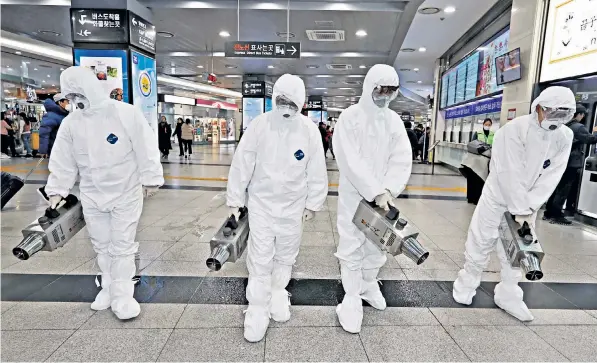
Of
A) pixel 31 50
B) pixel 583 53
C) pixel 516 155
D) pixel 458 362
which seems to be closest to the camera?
pixel 458 362

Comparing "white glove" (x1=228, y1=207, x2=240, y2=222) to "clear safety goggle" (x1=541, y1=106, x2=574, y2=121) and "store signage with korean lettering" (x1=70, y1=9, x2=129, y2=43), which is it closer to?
"clear safety goggle" (x1=541, y1=106, x2=574, y2=121)

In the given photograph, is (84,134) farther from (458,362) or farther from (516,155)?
(516,155)

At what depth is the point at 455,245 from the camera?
402cm

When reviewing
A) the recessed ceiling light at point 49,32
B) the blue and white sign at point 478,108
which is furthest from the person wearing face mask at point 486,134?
the recessed ceiling light at point 49,32

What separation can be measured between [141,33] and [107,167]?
5108 mm

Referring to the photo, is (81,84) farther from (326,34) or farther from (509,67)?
(326,34)

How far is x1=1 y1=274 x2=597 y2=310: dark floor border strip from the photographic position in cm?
266

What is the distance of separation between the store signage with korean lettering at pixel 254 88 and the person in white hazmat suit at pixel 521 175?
14941mm

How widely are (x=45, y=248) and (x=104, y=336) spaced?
66 cm

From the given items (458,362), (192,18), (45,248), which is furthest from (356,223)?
(192,18)

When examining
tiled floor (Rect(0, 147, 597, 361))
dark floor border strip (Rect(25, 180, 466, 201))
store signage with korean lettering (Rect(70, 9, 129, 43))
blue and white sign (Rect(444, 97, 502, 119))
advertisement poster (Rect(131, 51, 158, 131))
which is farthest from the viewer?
blue and white sign (Rect(444, 97, 502, 119))

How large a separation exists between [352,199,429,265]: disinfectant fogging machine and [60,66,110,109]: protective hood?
1783mm

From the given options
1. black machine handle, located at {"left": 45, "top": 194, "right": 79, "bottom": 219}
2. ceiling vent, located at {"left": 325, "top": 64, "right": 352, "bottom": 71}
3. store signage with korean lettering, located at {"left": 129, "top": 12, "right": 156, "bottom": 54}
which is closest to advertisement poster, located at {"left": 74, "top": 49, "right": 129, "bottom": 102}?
store signage with korean lettering, located at {"left": 129, "top": 12, "right": 156, "bottom": 54}

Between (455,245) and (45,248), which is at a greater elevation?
(45,248)
